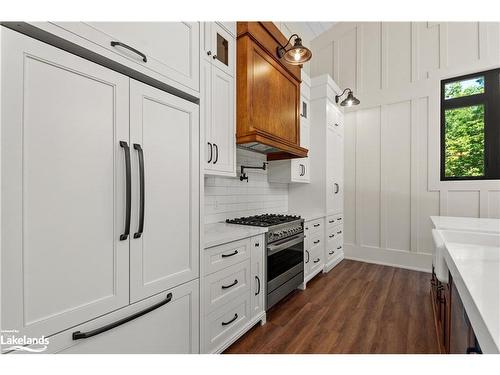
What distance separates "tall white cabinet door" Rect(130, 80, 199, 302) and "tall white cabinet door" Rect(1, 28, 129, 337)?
6cm

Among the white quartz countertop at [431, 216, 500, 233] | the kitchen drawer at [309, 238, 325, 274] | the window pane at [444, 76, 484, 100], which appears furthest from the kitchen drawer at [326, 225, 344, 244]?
the window pane at [444, 76, 484, 100]

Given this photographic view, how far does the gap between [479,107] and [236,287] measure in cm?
408

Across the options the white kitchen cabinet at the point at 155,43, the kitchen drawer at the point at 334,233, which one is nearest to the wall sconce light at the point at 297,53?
the white kitchen cabinet at the point at 155,43

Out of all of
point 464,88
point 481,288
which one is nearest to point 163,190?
point 481,288

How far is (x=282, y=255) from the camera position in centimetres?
242

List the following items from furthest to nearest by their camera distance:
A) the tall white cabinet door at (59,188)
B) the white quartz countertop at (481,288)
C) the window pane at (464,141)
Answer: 1. the window pane at (464,141)
2. the tall white cabinet door at (59,188)
3. the white quartz countertop at (481,288)

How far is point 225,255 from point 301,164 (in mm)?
1977

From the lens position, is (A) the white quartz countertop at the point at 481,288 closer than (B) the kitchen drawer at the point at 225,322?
Yes

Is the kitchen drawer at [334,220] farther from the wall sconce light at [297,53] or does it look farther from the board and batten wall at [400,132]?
the wall sconce light at [297,53]

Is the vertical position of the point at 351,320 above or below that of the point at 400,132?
below

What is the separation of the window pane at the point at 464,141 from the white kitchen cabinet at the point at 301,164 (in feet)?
6.74

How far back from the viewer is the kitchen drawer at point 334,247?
353 centimetres

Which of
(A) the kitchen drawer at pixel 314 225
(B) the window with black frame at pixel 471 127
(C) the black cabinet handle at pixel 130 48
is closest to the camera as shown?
(C) the black cabinet handle at pixel 130 48

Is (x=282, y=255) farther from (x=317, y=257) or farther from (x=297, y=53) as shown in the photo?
(x=297, y=53)
